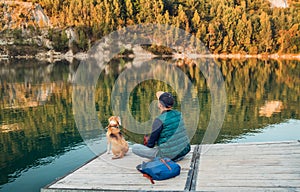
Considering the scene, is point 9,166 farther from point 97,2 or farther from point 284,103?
point 97,2

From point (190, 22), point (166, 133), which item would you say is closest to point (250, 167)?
point (166, 133)

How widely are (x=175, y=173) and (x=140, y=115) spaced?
36.3 feet

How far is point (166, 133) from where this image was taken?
6.13 m

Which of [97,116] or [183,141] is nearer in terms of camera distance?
[183,141]

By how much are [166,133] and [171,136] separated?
5.0 inches

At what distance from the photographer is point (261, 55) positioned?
95062 millimetres

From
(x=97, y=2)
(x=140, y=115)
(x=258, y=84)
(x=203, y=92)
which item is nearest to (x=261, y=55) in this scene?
(x=97, y=2)

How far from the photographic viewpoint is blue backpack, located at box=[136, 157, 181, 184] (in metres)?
5.82

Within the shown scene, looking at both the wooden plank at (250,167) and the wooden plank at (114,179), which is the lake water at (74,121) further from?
the wooden plank at (250,167)

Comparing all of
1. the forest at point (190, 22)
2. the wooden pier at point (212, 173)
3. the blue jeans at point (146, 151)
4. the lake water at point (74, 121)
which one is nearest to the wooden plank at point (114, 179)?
the wooden pier at point (212, 173)

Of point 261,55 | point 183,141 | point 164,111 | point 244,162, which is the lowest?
point 261,55

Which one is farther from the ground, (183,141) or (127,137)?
(183,141)

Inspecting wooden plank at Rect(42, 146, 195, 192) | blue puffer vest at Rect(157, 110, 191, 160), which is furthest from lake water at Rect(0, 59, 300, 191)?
blue puffer vest at Rect(157, 110, 191, 160)

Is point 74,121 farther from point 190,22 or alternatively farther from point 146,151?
point 190,22
